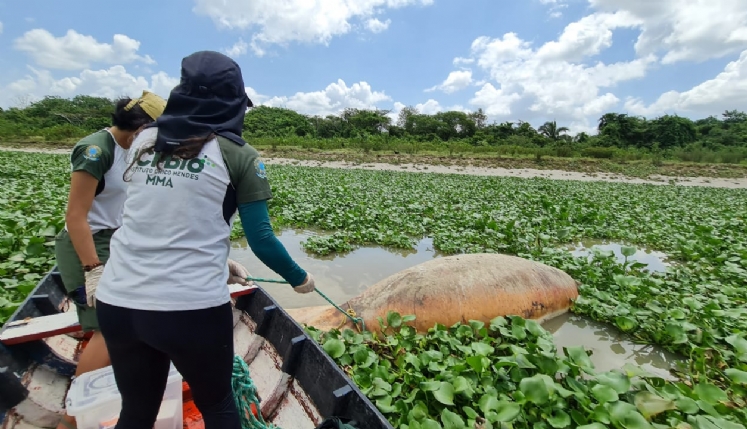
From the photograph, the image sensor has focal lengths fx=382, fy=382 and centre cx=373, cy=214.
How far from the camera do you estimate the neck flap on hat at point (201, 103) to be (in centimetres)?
117

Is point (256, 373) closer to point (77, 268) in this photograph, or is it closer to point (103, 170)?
point (77, 268)

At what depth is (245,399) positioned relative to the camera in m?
2.00

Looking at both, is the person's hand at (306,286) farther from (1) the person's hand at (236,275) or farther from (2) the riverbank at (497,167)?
(2) the riverbank at (497,167)

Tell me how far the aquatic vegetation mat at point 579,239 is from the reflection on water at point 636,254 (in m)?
0.15

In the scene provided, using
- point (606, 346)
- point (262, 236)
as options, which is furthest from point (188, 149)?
point (606, 346)

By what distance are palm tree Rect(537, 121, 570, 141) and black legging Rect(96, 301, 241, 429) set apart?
43.1 m

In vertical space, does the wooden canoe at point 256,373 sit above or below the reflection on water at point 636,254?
above

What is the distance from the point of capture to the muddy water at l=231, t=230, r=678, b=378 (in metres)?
3.22

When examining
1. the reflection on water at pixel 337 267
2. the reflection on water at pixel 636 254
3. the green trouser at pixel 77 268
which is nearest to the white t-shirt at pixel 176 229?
the green trouser at pixel 77 268

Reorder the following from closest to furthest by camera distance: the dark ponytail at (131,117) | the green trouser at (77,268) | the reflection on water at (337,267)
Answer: the dark ponytail at (131,117) < the green trouser at (77,268) < the reflection on water at (337,267)

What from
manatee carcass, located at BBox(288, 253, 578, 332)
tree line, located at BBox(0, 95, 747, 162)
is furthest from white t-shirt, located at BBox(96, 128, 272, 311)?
tree line, located at BBox(0, 95, 747, 162)

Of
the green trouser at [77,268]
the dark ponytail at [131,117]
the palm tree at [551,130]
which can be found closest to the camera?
the dark ponytail at [131,117]

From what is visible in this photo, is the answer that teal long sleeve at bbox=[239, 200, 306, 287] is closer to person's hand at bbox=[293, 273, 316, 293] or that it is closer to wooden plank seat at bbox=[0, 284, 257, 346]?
person's hand at bbox=[293, 273, 316, 293]

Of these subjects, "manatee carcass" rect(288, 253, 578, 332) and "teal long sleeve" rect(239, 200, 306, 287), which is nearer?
"teal long sleeve" rect(239, 200, 306, 287)
